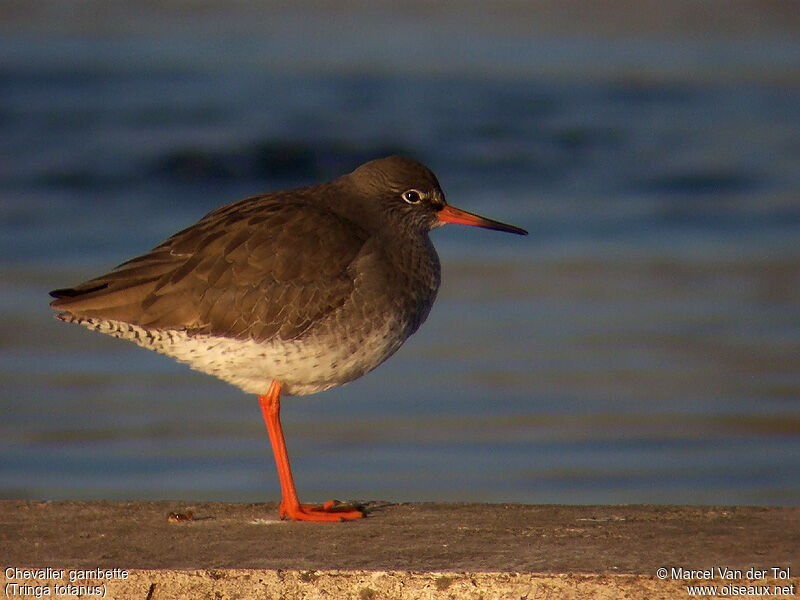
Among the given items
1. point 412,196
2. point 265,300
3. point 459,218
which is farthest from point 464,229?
point 265,300

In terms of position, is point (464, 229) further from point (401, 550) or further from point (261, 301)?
point (401, 550)

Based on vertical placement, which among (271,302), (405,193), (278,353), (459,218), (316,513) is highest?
(405,193)

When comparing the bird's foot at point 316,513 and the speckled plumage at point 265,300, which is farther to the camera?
the speckled plumage at point 265,300

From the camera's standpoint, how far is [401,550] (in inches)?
230

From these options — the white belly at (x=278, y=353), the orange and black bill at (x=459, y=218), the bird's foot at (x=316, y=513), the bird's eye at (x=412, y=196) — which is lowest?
the bird's foot at (x=316, y=513)

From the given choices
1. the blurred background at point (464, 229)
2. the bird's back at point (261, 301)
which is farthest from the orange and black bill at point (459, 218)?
the blurred background at point (464, 229)

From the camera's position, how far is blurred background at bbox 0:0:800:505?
991 centimetres

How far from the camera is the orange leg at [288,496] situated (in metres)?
6.64

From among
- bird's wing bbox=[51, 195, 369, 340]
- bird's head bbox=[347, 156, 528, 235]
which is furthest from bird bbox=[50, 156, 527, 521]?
bird's head bbox=[347, 156, 528, 235]

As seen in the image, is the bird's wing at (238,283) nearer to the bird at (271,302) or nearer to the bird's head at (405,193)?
the bird at (271,302)

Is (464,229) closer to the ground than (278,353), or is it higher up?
higher up

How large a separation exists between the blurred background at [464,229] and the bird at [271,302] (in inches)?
90.8

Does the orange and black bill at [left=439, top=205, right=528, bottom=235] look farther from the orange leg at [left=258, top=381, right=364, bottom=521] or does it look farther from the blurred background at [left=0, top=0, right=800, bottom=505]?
the blurred background at [left=0, top=0, right=800, bottom=505]

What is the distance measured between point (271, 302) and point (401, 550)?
162cm
